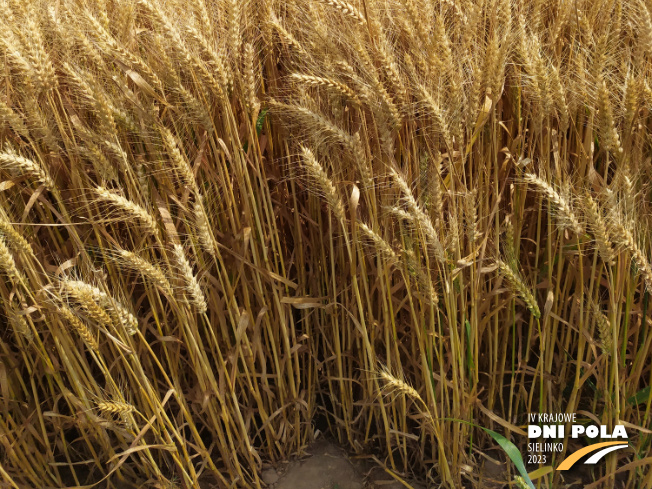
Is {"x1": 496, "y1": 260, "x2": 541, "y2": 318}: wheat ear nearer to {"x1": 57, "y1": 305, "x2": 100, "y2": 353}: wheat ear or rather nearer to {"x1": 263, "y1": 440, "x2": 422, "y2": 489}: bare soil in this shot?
{"x1": 263, "y1": 440, "x2": 422, "y2": 489}: bare soil

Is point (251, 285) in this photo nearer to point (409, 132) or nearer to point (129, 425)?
point (129, 425)

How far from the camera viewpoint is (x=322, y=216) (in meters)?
1.70

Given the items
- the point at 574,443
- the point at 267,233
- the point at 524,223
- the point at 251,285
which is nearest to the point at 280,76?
the point at 267,233

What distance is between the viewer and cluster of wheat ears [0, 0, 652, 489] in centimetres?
127

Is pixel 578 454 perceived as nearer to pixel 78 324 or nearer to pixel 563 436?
pixel 563 436

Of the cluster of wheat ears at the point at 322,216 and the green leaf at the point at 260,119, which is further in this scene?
the green leaf at the point at 260,119

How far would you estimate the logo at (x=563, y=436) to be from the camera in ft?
4.91

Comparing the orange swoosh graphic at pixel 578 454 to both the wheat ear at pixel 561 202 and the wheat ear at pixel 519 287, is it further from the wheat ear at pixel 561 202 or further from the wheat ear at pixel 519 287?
the wheat ear at pixel 561 202

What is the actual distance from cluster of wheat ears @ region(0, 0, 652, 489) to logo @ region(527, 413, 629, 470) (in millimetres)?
→ 42

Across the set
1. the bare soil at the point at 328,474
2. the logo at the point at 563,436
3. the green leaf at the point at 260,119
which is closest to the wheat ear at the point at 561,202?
the logo at the point at 563,436

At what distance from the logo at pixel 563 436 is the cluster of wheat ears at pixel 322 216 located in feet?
0.14

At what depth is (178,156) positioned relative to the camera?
1.25 meters

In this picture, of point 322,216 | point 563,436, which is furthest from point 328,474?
point 322,216

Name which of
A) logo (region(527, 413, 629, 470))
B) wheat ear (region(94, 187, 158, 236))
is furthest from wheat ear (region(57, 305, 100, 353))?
logo (region(527, 413, 629, 470))
